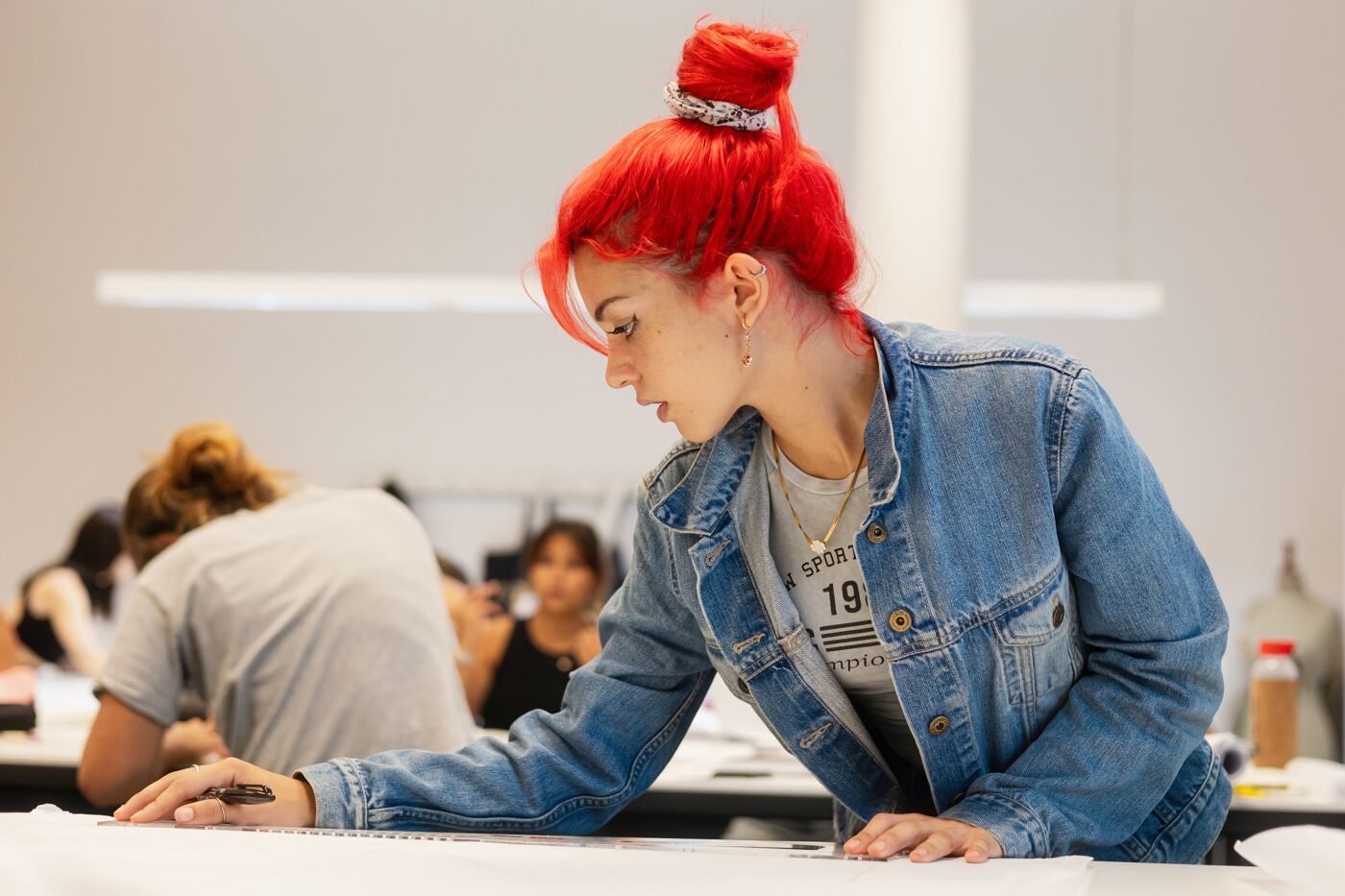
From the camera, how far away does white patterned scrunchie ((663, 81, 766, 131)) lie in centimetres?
122

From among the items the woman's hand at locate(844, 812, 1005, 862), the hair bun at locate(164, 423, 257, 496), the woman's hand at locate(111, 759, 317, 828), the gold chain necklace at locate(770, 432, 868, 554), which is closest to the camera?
the woman's hand at locate(844, 812, 1005, 862)

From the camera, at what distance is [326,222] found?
21.1 ft

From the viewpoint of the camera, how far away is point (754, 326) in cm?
127

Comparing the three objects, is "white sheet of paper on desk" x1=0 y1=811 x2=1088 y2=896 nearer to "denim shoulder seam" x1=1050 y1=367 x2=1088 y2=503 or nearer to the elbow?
"denim shoulder seam" x1=1050 y1=367 x2=1088 y2=503

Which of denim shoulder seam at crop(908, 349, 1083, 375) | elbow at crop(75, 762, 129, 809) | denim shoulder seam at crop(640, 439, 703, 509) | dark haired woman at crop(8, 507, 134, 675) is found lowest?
dark haired woman at crop(8, 507, 134, 675)

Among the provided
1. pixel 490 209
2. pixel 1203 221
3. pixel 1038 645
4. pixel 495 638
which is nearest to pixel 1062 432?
pixel 1038 645

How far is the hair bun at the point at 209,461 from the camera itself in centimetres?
241

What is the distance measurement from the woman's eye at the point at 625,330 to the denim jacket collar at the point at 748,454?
18 centimetres

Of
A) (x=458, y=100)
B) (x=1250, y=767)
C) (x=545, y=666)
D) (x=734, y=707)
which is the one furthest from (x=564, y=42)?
(x=1250, y=767)

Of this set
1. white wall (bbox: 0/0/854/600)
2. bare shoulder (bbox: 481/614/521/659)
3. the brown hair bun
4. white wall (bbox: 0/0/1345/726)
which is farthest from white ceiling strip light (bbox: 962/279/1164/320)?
the brown hair bun

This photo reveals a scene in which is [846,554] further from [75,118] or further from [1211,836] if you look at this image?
[75,118]

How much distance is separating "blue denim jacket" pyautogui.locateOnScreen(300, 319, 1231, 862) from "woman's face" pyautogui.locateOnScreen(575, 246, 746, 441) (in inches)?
5.0

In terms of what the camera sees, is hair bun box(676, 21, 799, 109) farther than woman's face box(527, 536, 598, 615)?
No

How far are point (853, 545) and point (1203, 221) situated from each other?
17.2ft
